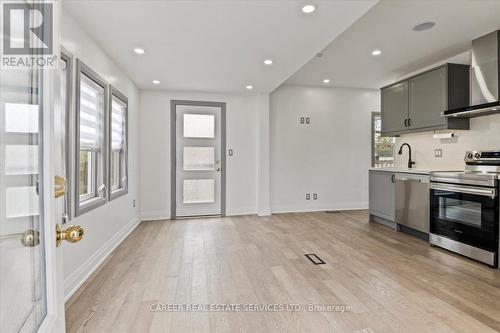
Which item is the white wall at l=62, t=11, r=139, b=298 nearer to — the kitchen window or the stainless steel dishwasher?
the stainless steel dishwasher

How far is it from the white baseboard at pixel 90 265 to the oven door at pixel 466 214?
394 centimetres

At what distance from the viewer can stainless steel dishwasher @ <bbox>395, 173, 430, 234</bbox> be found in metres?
3.38

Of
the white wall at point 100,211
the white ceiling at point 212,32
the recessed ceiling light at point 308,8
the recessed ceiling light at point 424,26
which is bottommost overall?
the white wall at point 100,211

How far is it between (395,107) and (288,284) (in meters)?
3.57

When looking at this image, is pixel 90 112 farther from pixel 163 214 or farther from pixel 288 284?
pixel 288 284

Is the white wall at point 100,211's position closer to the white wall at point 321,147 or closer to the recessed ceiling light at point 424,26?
the white wall at point 321,147

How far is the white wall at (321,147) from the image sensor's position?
5.24 m

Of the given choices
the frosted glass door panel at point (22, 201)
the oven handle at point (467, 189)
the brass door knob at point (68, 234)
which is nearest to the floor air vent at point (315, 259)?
the oven handle at point (467, 189)

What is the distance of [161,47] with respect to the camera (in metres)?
2.91

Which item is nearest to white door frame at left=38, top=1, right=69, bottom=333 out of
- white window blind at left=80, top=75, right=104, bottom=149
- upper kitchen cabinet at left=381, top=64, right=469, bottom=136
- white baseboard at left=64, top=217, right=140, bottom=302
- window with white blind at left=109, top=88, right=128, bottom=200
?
white baseboard at left=64, top=217, right=140, bottom=302

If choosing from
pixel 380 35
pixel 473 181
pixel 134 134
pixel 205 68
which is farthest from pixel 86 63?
pixel 473 181

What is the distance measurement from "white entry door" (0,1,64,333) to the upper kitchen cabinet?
419cm

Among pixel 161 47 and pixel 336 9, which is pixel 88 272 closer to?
pixel 161 47

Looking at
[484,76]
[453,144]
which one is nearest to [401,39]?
[484,76]
